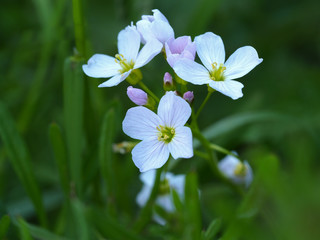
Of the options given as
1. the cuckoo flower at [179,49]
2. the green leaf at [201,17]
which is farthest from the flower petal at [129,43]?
the green leaf at [201,17]

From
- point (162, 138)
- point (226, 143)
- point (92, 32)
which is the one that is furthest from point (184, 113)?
point (92, 32)

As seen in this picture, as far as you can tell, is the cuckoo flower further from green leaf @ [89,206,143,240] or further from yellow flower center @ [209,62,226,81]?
green leaf @ [89,206,143,240]

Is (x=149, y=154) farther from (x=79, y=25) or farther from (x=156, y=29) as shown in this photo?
(x=79, y=25)

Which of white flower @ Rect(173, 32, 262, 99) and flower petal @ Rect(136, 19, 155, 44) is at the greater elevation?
flower petal @ Rect(136, 19, 155, 44)

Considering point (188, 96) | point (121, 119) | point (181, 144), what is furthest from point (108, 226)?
point (121, 119)

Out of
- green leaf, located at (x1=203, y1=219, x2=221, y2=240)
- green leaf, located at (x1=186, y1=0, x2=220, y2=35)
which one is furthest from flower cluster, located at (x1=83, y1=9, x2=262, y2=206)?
green leaf, located at (x1=186, y1=0, x2=220, y2=35)

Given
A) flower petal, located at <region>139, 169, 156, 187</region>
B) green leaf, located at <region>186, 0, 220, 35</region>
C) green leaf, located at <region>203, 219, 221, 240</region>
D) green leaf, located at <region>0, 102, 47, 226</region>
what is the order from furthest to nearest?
green leaf, located at <region>186, 0, 220, 35</region>
flower petal, located at <region>139, 169, 156, 187</region>
green leaf, located at <region>0, 102, 47, 226</region>
green leaf, located at <region>203, 219, 221, 240</region>

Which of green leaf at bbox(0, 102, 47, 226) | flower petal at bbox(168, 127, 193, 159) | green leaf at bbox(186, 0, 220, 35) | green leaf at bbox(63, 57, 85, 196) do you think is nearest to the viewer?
flower petal at bbox(168, 127, 193, 159)
